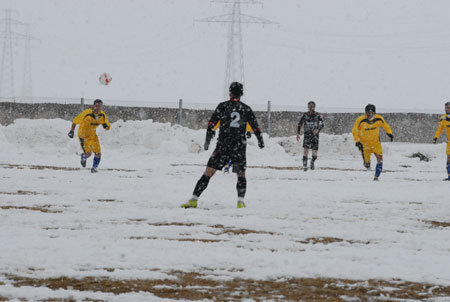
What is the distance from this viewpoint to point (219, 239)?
20.1 feet

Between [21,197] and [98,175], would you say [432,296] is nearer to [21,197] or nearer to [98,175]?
[21,197]

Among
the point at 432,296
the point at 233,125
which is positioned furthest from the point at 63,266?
the point at 233,125

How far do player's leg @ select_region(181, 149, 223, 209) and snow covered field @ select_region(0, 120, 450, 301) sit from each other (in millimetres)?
184

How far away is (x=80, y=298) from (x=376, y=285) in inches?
80.4

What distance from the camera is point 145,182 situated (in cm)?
1237

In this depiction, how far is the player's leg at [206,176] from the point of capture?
8602mm

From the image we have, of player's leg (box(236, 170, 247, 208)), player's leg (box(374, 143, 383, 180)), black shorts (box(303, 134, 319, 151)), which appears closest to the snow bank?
black shorts (box(303, 134, 319, 151))

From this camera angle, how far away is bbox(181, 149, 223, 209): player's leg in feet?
28.2

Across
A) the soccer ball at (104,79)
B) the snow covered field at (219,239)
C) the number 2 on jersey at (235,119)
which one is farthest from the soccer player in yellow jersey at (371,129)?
the soccer ball at (104,79)

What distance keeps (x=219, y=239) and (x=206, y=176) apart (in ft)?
8.76

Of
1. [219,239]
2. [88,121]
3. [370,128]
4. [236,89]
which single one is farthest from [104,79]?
[219,239]

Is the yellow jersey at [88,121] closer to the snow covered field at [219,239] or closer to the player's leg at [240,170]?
the snow covered field at [219,239]

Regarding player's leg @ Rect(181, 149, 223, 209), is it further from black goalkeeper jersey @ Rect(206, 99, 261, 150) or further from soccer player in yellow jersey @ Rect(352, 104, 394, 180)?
soccer player in yellow jersey @ Rect(352, 104, 394, 180)

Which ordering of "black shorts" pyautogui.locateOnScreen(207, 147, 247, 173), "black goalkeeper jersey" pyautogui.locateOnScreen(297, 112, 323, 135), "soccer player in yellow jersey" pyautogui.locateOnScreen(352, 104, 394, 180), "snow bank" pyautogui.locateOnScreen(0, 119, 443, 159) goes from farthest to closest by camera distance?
1. "snow bank" pyautogui.locateOnScreen(0, 119, 443, 159)
2. "black goalkeeper jersey" pyautogui.locateOnScreen(297, 112, 323, 135)
3. "soccer player in yellow jersey" pyautogui.locateOnScreen(352, 104, 394, 180)
4. "black shorts" pyautogui.locateOnScreen(207, 147, 247, 173)
